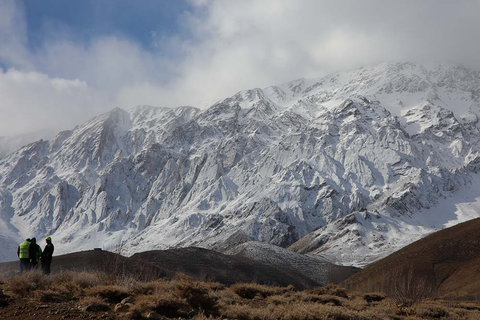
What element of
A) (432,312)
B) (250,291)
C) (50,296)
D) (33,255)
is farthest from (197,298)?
(432,312)

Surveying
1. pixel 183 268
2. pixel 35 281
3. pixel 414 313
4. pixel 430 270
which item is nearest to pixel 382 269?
pixel 430 270

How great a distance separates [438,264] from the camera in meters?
91.1

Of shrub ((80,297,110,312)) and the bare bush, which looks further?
the bare bush

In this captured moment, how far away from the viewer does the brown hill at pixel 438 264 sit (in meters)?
79.3

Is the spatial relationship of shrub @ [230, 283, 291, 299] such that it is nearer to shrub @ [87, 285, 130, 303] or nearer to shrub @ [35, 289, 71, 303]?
shrub @ [87, 285, 130, 303]

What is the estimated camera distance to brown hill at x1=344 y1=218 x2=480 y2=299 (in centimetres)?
7931

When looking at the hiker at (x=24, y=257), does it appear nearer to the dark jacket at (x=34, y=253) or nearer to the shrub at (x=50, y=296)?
the dark jacket at (x=34, y=253)

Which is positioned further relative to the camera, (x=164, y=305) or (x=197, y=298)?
(x=197, y=298)

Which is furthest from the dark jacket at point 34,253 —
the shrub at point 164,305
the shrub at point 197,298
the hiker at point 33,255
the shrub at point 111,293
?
the shrub at point 164,305

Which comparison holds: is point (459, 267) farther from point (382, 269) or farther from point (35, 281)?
point (35, 281)

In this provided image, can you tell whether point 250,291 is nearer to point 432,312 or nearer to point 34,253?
point 432,312

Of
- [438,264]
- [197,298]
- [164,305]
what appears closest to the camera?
[164,305]

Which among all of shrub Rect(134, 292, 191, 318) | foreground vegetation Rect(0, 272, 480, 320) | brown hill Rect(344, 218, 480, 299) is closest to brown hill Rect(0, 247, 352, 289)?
brown hill Rect(344, 218, 480, 299)

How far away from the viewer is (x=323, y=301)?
2206cm
